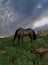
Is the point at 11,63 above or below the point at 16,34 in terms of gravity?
below

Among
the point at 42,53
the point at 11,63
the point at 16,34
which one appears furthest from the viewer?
the point at 16,34

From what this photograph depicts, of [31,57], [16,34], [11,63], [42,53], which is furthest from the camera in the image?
[16,34]

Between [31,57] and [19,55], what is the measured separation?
53.0 inches

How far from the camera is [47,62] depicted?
2030cm

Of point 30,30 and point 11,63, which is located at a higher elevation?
point 30,30

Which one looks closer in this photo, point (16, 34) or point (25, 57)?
point (25, 57)

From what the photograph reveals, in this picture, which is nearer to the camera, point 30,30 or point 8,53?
point 8,53

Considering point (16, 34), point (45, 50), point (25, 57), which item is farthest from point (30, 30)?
point (25, 57)

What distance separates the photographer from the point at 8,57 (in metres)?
20.8

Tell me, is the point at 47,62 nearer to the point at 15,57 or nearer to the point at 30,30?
the point at 15,57

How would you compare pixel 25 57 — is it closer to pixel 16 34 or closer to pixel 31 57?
pixel 31 57

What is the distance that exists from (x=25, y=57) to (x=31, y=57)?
1.94ft

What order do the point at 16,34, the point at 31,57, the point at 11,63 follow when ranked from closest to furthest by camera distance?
the point at 11,63 → the point at 31,57 → the point at 16,34

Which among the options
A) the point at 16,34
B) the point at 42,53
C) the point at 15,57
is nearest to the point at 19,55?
the point at 15,57
